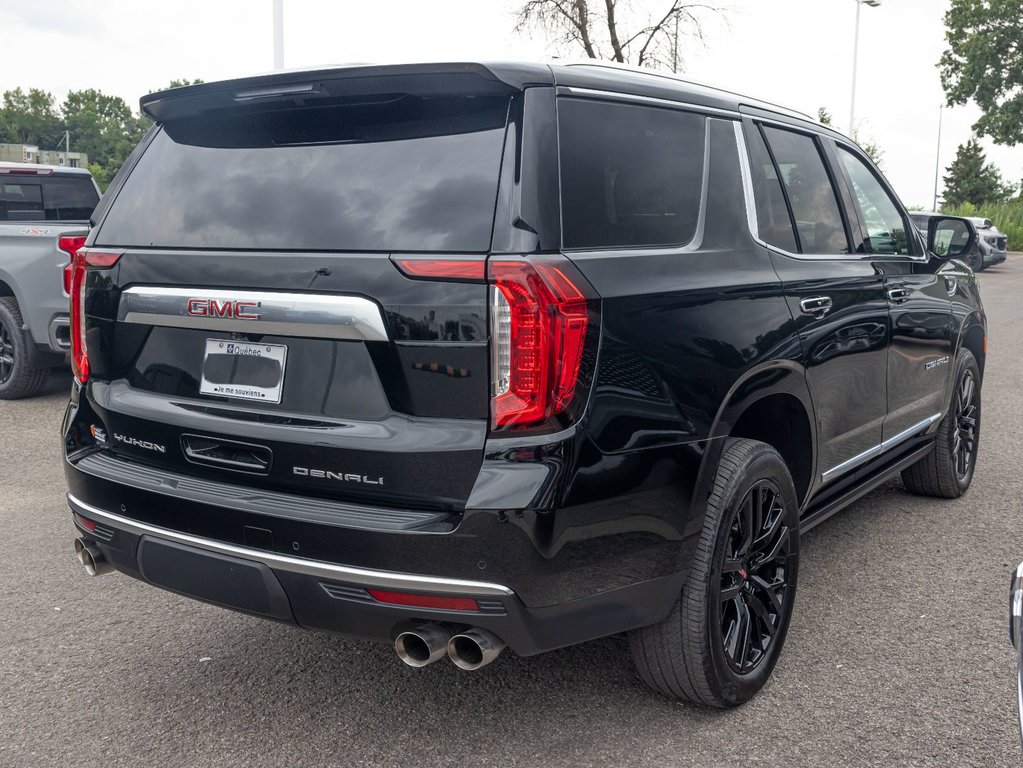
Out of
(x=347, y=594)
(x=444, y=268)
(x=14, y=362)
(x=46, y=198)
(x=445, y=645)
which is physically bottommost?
(x=14, y=362)

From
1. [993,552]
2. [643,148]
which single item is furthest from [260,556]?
[993,552]

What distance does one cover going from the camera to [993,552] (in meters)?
4.73

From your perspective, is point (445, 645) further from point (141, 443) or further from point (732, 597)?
point (141, 443)

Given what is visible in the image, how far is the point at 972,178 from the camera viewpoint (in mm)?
69312

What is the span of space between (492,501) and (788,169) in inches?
80.2

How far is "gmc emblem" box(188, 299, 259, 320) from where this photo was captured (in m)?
2.73

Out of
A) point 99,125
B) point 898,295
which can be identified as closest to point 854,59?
point 898,295

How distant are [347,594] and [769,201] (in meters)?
2.00

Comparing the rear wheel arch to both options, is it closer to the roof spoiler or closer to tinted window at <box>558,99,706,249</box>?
tinted window at <box>558,99,706,249</box>

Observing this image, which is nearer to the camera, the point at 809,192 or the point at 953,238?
the point at 809,192

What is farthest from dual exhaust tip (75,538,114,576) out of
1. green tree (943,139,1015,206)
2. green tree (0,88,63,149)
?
green tree (0,88,63,149)

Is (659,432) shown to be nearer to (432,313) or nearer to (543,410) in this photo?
(543,410)

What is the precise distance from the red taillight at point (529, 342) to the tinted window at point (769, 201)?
49.8 inches

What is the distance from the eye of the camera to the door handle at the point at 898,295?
14.3 ft
